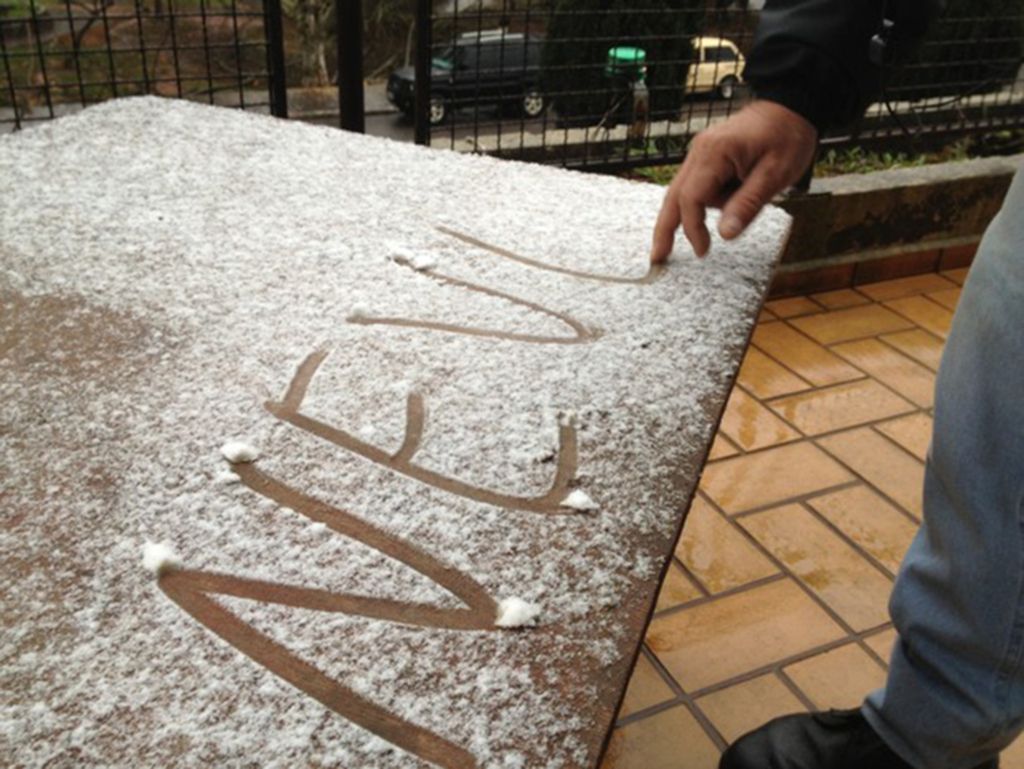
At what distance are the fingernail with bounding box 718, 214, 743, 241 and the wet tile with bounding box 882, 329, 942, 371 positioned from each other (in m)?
1.97

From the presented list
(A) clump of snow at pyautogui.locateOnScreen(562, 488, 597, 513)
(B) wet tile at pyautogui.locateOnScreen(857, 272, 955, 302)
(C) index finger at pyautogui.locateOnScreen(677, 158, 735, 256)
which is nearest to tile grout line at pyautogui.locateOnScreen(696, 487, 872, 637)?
(C) index finger at pyautogui.locateOnScreen(677, 158, 735, 256)

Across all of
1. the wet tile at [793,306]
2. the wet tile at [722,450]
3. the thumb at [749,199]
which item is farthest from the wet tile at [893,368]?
the thumb at [749,199]

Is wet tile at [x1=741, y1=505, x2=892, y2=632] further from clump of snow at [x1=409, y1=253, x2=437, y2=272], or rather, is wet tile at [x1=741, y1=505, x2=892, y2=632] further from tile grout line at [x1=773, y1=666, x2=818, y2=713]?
clump of snow at [x1=409, y1=253, x2=437, y2=272]

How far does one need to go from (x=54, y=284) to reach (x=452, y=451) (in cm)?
59

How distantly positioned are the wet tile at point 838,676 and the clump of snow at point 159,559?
1309mm

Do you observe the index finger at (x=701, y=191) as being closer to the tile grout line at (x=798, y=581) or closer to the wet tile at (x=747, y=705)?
the wet tile at (x=747, y=705)

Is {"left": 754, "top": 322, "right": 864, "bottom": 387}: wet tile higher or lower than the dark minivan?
lower

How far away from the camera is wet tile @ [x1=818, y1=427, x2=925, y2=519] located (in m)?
2.14

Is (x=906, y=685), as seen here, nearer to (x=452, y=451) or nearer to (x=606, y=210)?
(x=452, y=451)

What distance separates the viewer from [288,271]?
1146mm

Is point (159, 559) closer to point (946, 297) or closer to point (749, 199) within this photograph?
point (749, 199)

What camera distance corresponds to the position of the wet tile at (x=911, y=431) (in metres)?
2.32

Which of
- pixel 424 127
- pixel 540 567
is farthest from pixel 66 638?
pixel 424 127

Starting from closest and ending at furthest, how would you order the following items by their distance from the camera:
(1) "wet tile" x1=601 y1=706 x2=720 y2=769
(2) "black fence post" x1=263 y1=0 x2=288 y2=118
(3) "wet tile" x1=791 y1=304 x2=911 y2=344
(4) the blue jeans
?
(4) the blue jeans
(1) "wet tile" x1=601 y1=706 x2=720 y2=769
(2) "black fence post" x1=263 y1=0 x2=288 y2=118
(3) "wet tile" x1=791 y1=304 x2=911 y2=344
